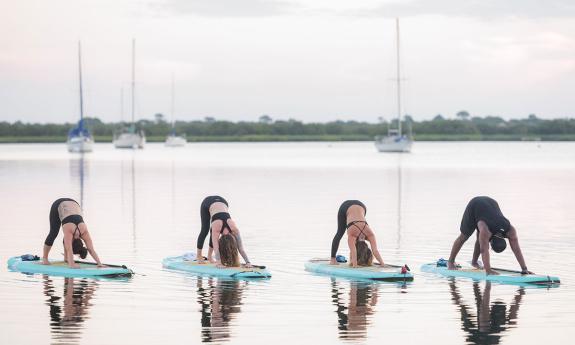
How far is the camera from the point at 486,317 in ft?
53.8

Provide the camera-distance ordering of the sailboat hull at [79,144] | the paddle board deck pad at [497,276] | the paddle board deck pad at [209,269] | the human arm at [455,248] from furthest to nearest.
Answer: the sailboat hull at [79,144] → the human arm at [455,248] → the paddle board deck pad at [209,269] → the paddle board deck pad at [497,276]

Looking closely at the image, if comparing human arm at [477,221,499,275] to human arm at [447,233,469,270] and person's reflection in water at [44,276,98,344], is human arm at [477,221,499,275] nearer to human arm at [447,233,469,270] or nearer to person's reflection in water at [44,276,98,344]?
human arm at [447,233,469,270]

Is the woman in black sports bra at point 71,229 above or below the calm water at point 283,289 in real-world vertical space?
above

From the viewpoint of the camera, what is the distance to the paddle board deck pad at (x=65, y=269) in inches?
813

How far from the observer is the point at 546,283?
19.8 m

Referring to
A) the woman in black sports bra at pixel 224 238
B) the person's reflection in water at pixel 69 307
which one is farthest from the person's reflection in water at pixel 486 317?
the person's reflection in water at pixel 69 307

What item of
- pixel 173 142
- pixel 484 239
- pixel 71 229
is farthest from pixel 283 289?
pixel 173 142

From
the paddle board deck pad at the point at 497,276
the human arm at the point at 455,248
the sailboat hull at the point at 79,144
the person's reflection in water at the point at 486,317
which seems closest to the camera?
the person's reflection in water at the point at 486,317

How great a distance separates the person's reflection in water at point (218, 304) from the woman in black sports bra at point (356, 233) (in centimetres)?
235

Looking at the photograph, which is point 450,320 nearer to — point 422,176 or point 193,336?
point 193,336

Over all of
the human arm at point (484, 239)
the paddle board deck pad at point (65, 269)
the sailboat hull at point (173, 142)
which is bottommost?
the sailboat hull at point (173, 142)

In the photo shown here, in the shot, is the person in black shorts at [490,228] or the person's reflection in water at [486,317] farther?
the person in black shorts at [490,228]

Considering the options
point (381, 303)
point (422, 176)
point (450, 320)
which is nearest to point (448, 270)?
point (381, 303)

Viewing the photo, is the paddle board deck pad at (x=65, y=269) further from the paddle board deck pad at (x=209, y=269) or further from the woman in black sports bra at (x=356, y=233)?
the woman in black sports bra at (x=356, y=233)
